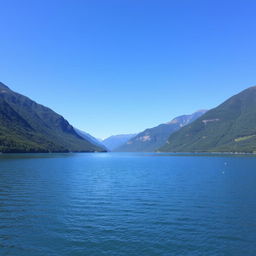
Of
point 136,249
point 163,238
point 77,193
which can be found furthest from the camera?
point 77,193

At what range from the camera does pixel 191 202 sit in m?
44.8

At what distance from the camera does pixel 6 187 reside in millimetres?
57500

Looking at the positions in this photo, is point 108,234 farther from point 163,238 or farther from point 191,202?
point 191,202

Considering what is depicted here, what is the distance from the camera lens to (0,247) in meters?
24.2

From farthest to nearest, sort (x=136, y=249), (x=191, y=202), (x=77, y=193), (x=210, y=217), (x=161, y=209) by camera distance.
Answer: (x=77, y=193)
(x=191, y=202)
(x=161, y=209)
(x=210, y=217)
(x=136, y=249)

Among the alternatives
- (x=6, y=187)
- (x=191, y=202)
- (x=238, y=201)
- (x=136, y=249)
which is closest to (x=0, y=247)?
(x=136, y=249)

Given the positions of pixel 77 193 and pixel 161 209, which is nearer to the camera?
pixel 161 209

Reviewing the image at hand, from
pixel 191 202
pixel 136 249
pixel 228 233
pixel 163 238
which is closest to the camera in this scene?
pixel 136 249

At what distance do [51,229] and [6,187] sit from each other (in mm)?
34177

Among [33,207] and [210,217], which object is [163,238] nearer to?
[210,217]

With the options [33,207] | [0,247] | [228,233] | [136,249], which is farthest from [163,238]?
[33,207]

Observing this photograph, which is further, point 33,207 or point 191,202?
point 191,202

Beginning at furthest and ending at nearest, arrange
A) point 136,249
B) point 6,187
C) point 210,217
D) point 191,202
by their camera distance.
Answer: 1. point 6,187
2. point 191,202
3. point 210,217
4. point 136,249

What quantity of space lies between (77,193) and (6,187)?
18869mm
